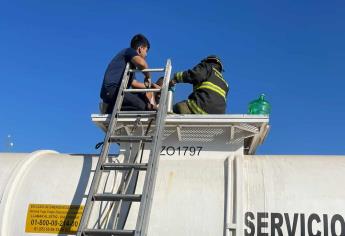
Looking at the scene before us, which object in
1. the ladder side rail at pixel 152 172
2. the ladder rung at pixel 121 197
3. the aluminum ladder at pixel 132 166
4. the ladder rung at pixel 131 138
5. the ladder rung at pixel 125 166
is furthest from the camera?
the ladder rung at pixel 131 138

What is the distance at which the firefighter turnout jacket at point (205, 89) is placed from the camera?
5535 mm

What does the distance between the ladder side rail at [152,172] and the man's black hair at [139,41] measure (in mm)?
685

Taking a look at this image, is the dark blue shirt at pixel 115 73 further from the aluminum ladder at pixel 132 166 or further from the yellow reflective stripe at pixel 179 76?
the yellow reflective stripe at pixel 179 76

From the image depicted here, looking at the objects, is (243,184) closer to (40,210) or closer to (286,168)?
(286,168)

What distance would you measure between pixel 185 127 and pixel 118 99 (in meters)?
0.86

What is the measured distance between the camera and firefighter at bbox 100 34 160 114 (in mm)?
5383

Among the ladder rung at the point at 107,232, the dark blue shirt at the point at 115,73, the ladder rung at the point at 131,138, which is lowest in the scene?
the ladder rung at the point at 107,232

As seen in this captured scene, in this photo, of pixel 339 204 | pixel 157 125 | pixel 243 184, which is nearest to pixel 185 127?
pixel 157 125

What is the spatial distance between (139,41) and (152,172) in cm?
222

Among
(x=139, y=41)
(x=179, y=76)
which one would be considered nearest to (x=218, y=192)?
(x=179, y=76)

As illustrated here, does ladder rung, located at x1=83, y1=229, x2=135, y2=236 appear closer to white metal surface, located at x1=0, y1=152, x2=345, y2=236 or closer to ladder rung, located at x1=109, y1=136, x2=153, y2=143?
white metal surface, located at x1=0, y1=152, x2=345, y2=236

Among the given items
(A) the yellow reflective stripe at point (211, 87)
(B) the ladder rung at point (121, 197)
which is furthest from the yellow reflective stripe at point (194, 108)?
(B) the ladder rung at point (121, 197)

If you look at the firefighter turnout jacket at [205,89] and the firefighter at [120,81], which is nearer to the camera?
the firefighter at [120,81]

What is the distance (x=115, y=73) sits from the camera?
218 inches
